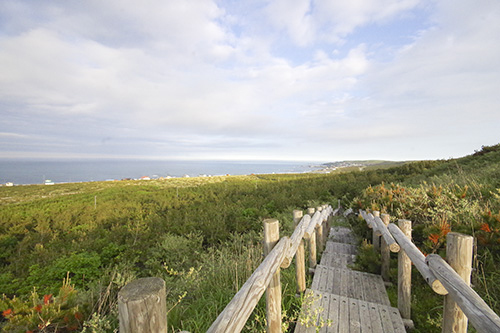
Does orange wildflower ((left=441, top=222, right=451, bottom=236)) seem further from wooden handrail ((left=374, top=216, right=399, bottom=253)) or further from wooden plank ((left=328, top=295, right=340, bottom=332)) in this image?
wooden plank ((left=328, top=295, right=340, bottom=332))

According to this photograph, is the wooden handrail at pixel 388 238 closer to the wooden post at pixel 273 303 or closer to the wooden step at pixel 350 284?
the wooden step at pixel 350 284

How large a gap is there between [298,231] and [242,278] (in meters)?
1.49

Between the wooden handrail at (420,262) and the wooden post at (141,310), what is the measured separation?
233cm

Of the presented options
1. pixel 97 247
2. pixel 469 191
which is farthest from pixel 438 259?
pixel 97 247

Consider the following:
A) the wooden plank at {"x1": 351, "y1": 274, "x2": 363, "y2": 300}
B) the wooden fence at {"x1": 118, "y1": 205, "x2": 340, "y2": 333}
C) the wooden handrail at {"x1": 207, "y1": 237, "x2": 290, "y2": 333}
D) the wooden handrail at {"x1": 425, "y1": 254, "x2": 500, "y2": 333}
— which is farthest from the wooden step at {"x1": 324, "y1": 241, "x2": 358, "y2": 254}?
the wooden handrail at {"x1": 207, "y1": 237, "x2": 290, "y2": 333}

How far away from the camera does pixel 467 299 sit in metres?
1.59

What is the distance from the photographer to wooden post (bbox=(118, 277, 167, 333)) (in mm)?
869

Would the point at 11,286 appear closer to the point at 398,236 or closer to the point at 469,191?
the point at 398,236

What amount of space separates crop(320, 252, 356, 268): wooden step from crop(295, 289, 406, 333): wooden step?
148 cm

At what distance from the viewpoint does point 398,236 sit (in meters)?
3.24

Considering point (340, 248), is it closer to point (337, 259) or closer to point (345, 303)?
point (337, 259)

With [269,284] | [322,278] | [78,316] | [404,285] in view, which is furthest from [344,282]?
[78,316]

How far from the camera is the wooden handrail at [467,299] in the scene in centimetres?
134

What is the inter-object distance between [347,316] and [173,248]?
5.09 meters
